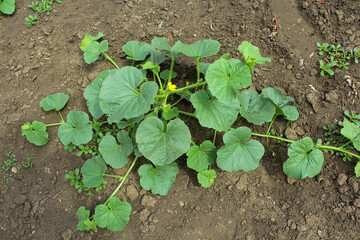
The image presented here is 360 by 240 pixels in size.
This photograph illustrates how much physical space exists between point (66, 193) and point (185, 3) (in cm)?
304

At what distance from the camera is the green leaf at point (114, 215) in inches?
104

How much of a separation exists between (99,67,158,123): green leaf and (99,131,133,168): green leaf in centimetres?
36

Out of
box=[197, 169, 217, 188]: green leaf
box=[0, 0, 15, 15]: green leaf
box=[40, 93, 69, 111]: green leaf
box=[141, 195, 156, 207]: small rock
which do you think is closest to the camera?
box=[197, 169, 217, 188]: green leaf

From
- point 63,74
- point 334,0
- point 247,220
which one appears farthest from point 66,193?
point 334,0

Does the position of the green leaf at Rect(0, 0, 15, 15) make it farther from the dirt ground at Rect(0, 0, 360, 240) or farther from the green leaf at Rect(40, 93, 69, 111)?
the green leaf at Rect(40, 93, 69, 111)

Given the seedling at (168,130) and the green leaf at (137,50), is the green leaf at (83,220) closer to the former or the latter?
the seedling at (168,130)

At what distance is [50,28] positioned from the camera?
390 cm

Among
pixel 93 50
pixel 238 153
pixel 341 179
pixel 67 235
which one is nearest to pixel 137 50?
pixel 93 50

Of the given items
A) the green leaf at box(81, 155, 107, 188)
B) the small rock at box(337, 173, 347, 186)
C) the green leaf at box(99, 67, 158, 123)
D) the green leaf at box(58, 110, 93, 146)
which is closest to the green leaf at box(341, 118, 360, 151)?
the small rock at box(337, 173, 347, 186)

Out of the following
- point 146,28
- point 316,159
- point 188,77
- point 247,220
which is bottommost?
point 247,220

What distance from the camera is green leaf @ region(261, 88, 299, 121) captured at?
10.1 ft

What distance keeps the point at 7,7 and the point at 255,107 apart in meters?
3.95

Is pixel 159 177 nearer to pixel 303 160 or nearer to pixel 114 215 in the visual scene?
pixel 114 215

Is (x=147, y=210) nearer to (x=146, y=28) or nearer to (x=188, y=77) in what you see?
(x=188, y=77)
